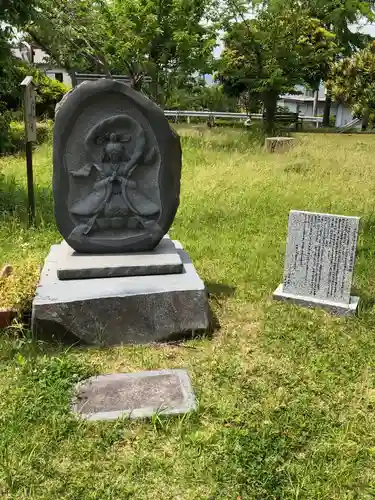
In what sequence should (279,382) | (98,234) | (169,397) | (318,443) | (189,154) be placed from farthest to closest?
(189,154)
(98,234)
(279,382)
(169,397)
(318,443)

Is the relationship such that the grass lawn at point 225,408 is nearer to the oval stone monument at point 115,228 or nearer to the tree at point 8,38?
the oval stone monument at point 115,228

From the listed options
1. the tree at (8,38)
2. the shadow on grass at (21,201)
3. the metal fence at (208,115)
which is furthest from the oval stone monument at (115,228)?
the metal fence at (208,115)

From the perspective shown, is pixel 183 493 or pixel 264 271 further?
pixel 264 271

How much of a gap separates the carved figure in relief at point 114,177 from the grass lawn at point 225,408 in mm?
748

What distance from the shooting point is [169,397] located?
3.10 metres

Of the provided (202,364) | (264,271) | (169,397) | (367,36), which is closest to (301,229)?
(264,271)

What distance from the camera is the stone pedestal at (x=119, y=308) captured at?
3.71 m

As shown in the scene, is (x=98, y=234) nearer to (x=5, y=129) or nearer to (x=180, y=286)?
(x=180, y=286)

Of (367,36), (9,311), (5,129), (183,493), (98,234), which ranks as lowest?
(183,493)

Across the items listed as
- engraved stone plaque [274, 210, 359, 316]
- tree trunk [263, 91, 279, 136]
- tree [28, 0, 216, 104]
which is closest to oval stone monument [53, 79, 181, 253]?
engraved stone plaque [274, 210, 359, 316]

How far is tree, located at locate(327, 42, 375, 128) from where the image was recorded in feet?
71.8

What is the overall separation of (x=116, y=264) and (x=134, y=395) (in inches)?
50.3

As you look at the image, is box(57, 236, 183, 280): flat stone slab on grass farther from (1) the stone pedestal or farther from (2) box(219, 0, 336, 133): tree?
(2) box(219, 0, 336, 133): tree

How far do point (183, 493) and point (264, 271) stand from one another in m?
3.17
